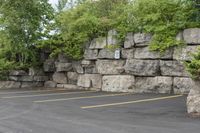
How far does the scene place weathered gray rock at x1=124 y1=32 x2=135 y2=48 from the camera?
14.8 m

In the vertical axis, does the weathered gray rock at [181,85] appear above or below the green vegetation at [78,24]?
below

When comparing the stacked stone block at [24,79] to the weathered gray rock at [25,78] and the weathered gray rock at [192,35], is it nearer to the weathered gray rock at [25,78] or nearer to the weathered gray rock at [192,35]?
the weathered gray rock at [25,78]

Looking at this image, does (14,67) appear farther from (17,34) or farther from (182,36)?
(182,36)

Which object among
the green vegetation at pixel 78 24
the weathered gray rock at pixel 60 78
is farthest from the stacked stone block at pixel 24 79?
the weathered gray rock at pixel 60 78

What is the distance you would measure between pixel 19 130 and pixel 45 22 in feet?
42.0

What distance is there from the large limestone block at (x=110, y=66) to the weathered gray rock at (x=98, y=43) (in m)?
0.69

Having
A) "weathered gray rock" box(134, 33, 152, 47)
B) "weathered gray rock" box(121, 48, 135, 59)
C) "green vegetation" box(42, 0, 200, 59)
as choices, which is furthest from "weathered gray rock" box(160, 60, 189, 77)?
"weathered gray rock" box(121, 48, 135, 59)

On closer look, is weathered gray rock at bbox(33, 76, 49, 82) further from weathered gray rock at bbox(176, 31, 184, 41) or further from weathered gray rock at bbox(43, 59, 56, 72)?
weathered gray rock at bbox(176, 31, 184, 41)

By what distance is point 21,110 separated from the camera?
10.4m

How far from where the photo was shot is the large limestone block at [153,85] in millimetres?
13695

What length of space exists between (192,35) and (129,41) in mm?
2891

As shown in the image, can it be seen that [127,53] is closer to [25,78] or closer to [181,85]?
[181,85]

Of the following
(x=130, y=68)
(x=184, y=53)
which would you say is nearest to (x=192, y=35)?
(x=184, y=53)

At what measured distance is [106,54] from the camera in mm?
15742
